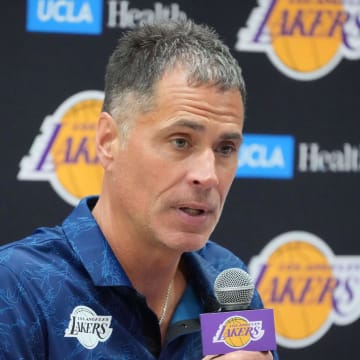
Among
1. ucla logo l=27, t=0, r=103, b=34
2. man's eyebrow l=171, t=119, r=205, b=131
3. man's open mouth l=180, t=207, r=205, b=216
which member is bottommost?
man's open mouth l=180, t=207, r=205, b=216

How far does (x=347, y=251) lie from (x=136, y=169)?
1.55 meters

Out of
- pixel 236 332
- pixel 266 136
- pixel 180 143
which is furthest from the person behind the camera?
pixel 266 136

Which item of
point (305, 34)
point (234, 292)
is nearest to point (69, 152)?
point (305, 34)

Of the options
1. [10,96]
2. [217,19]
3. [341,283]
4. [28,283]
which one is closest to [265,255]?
[341,283]

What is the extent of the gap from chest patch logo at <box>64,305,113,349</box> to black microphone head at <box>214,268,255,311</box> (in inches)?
8.5

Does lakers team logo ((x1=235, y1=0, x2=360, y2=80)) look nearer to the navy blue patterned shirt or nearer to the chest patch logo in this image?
the navy blue patterned shirt

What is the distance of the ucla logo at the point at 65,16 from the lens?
8.27 ft

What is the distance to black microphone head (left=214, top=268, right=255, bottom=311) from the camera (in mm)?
1294

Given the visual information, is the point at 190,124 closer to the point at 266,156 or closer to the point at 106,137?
the point at 106,137

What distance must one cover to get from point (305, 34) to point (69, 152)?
2.95 ft

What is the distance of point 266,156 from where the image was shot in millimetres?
2693

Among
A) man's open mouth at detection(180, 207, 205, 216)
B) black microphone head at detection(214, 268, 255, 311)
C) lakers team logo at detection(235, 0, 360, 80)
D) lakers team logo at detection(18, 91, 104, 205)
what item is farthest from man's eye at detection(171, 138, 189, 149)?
lakers team logo at detection(235, 0, 360, 80)

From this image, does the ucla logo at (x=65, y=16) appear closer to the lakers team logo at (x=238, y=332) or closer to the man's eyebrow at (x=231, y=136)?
the man's eyebrow at (x=231, y=136)

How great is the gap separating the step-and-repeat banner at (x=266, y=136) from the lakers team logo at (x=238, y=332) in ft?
4.54
